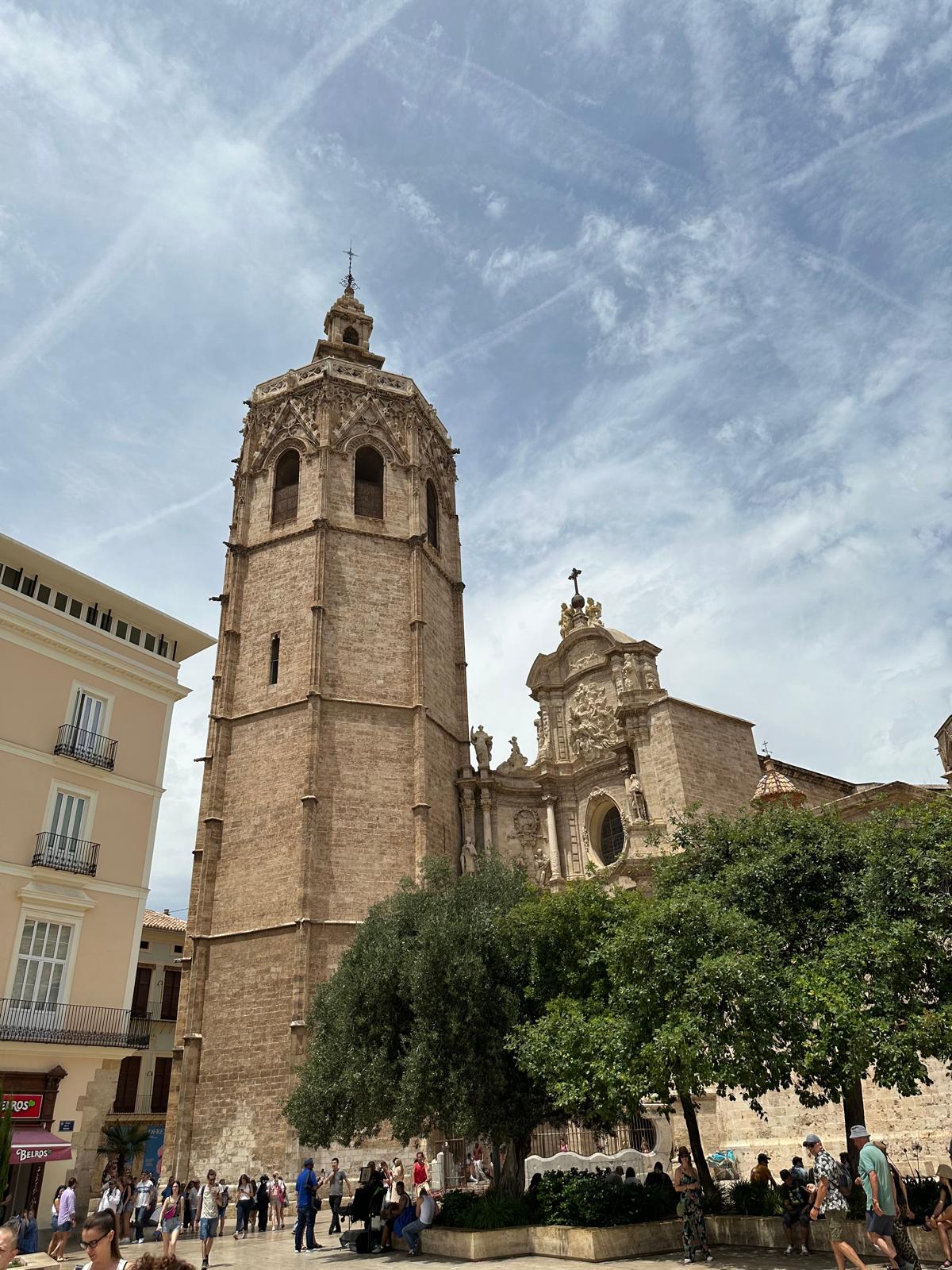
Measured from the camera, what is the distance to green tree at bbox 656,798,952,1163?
9703 mm

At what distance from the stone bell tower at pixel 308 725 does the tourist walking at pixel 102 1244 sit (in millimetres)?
17939

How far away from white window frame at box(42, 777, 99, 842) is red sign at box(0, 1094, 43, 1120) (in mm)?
4108

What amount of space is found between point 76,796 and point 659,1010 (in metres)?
11.3

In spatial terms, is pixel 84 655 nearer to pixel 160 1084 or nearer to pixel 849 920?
pixel 849 920

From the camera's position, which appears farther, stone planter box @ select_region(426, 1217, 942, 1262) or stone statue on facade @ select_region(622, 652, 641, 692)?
stone statue on facade @ select_region(622, 652, 641, 692)

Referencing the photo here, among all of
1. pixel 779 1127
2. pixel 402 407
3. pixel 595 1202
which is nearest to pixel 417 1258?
pixel 595 1202

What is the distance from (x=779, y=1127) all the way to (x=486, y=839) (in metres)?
11.1

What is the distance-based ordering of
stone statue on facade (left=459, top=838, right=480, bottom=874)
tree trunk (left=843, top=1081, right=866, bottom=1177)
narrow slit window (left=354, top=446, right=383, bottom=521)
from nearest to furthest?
tree trunk (left=843, top=1081, right=866, bottom=1177), stone statue on facade (left=459, top=838, right=480, bottom=874), narrow slit window (left=354, top=446, right=383, bottom=521)

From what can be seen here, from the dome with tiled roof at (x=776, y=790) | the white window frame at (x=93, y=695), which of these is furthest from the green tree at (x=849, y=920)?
the white window frame at (x=93, y=695)

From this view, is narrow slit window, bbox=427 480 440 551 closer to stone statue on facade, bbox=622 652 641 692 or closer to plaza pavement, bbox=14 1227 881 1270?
stone statue on facade, bbox=622 652 641 692

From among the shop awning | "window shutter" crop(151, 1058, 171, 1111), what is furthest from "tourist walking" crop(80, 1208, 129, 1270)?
"window shutter" crop(151, 1058, 171, 1111)

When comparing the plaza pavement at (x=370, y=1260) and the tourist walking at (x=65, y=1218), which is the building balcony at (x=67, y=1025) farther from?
the plaza pavement at (x=370, y=1260)

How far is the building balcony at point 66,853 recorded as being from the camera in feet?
52.2

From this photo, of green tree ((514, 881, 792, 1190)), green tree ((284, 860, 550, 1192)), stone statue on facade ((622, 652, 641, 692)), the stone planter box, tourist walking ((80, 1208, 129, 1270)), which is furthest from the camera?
stone statue on facade ((622, 652, 641, 692))
